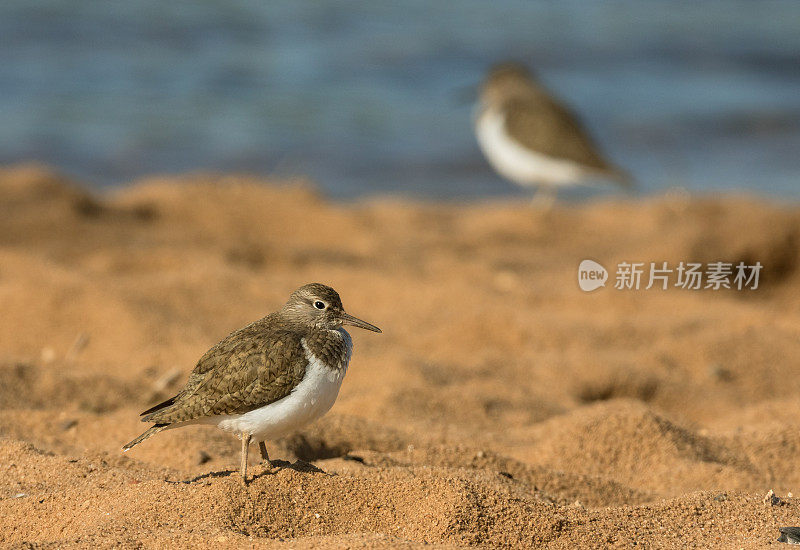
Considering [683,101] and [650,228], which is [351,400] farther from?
[683,101]

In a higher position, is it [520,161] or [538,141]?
[538,141]

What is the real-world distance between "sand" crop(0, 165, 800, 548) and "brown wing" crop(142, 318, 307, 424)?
27 cm

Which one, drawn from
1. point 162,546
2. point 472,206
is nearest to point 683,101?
point 472,206

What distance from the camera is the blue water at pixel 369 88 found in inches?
542

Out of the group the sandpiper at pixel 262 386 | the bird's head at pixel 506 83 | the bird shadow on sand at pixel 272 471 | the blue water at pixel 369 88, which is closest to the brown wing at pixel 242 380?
the sandpiper at pixel 262 386

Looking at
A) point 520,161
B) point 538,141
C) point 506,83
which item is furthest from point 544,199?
point 506,83

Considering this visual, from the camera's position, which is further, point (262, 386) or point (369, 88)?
point (369, 88)

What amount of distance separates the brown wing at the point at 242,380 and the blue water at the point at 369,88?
891 centimetres

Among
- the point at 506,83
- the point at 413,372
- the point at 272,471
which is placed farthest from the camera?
the point at 506,83

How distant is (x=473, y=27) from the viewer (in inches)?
789

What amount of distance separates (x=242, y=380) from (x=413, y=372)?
2.23 meters

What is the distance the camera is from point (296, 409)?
391cm

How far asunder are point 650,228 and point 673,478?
5.58 m

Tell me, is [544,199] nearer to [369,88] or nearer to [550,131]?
[550,131]
